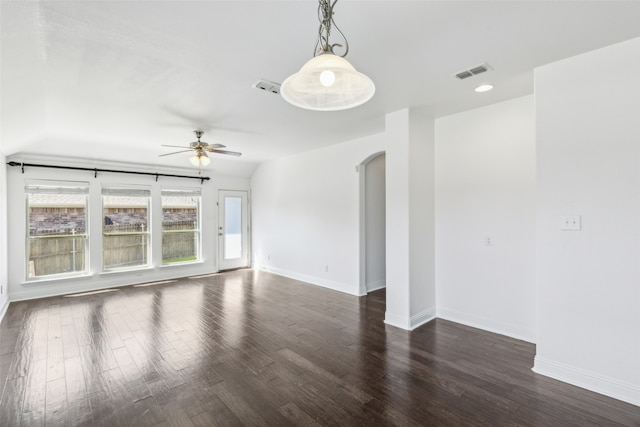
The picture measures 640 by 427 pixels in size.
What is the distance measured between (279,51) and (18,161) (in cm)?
551

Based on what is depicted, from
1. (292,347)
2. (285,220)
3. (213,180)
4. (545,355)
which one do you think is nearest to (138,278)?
(213,180)

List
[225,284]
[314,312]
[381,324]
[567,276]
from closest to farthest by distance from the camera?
[567,276], [381,324], [314,312], [225,284]

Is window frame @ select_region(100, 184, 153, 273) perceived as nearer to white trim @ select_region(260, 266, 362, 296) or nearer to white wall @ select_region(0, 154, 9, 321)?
white wall @ select_region(0, 154, 9, 321)

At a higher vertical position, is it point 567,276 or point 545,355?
point 567,276

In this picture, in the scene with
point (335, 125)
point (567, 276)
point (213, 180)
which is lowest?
point (567, 276)

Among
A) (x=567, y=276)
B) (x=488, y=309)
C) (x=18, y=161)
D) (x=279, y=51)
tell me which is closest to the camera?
(x=279, y=51)

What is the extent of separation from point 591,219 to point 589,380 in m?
1.30

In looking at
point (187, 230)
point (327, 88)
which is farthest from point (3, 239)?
point (327, 88)

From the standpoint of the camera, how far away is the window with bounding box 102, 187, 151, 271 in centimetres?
599

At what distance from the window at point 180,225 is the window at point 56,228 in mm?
1432

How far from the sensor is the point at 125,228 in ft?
20.4

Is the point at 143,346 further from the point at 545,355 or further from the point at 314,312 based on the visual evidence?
the point at 545,355

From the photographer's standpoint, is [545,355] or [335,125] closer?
[545,355]

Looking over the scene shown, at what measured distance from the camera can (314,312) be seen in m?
4.33
